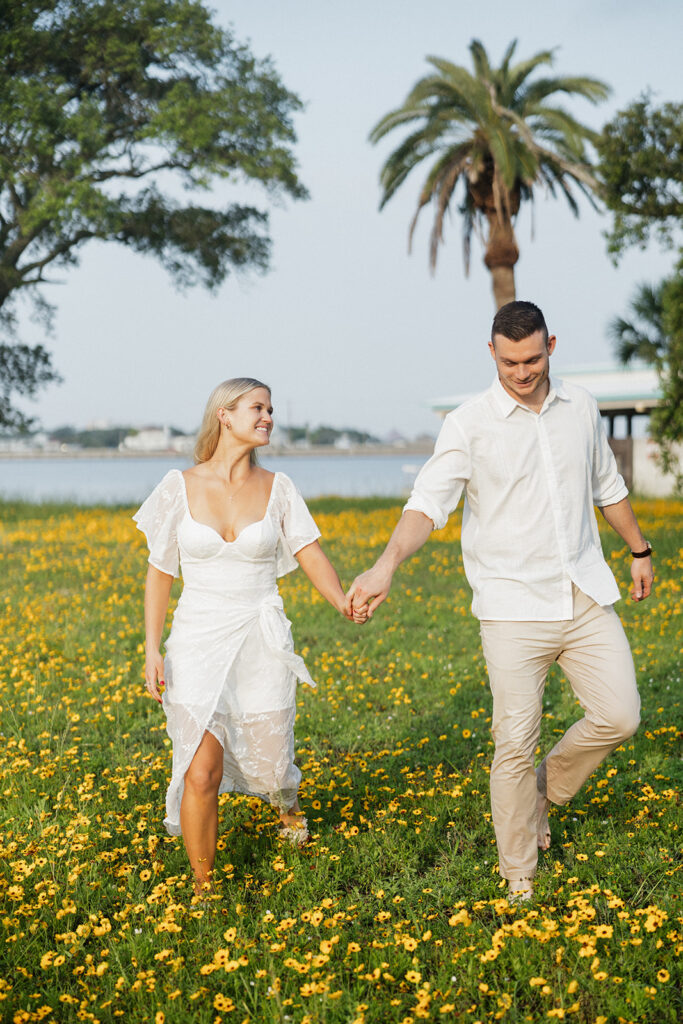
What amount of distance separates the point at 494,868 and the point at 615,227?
12.7 m

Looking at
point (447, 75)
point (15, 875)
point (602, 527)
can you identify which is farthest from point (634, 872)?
point (447, 75)

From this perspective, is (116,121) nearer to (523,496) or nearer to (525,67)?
(525,67)

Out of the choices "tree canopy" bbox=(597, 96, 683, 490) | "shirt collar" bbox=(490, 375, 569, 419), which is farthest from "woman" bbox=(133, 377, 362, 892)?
"tree canopy" bbox=(597, 96, 683, 490)

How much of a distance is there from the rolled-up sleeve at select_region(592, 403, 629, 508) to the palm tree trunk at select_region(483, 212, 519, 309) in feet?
57.0

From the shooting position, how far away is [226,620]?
165 inches

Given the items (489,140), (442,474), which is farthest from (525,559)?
(489,140)

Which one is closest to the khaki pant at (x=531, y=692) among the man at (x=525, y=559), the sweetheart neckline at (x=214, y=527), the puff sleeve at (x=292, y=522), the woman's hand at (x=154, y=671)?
the man at (x=525, y=559)

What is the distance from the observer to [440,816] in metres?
4.79

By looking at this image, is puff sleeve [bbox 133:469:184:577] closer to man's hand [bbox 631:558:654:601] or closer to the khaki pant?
the khaki pant

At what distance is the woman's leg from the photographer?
12.9ft

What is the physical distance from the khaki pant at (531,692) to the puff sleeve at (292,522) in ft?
3.43

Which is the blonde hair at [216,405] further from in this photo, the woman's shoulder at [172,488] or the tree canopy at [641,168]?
the tree canopy at [641,168]

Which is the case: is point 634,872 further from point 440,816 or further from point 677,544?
point 677,544

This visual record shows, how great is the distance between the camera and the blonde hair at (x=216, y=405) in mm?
4352
